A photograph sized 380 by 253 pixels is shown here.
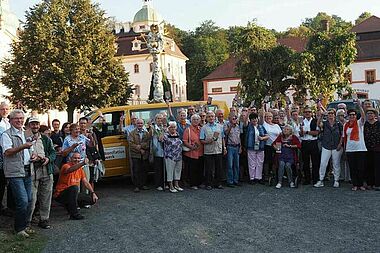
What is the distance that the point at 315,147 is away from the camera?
10.7 metres

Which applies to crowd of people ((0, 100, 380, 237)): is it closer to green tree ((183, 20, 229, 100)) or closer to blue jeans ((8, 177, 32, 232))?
blue jeans ((8, 177, 32, 232))

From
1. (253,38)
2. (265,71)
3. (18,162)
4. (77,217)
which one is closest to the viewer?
(18,162)

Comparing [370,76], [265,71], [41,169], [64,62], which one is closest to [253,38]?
[265,71]

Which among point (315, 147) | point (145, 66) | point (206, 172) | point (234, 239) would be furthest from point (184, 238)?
point (145, 66)

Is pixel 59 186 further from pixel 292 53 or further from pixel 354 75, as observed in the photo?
pixel 354 75

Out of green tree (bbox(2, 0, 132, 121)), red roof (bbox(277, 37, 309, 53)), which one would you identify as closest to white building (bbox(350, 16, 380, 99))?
red roof (bbox(277, 37, 309, 53))

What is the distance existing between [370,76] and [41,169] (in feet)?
168

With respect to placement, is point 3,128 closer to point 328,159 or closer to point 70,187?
point 70,187

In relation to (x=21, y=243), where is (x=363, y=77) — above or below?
above

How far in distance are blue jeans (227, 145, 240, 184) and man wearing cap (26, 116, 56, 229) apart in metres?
4.38

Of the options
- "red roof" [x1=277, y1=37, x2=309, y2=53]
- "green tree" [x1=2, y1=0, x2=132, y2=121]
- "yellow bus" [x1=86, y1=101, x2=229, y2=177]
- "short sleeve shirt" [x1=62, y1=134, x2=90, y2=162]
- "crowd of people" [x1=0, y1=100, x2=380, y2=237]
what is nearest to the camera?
"short sleeve shirt" [x1=62, y1=134, x2=90, y2=162]

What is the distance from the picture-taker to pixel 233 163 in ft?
35.7

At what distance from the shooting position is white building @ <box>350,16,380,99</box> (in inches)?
2074

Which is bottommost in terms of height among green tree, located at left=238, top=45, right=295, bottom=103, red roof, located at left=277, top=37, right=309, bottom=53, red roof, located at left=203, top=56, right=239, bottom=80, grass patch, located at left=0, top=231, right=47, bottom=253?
grass patch, located at left=0, top=231, right=47, bottom=253
